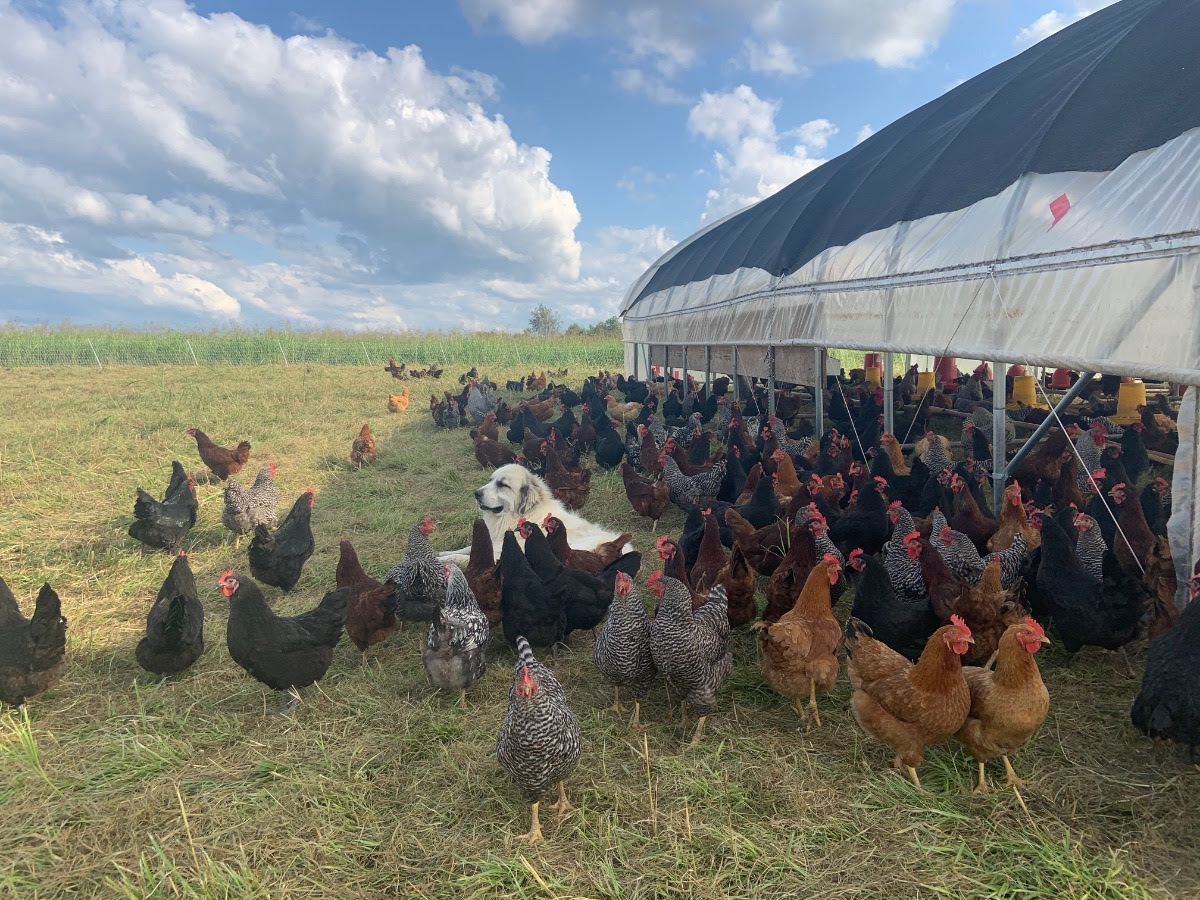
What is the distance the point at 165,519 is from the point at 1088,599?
7.62m

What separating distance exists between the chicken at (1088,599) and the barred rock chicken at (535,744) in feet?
9.46

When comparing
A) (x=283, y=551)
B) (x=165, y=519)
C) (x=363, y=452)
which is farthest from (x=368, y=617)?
(x=363, y=452)

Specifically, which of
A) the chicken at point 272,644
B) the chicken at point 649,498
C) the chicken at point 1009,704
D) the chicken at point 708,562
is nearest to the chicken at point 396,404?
the chicken at point 649,498

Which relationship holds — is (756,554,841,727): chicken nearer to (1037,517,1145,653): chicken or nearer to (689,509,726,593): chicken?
(689,509,726,593): chicken

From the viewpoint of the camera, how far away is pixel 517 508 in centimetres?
620

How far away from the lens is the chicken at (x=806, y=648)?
347 centimetres

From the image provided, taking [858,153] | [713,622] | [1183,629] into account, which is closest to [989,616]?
[1183,629]

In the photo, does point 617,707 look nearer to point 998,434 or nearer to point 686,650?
point 686,650

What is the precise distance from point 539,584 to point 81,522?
6.27m

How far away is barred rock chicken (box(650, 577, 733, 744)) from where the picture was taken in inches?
133

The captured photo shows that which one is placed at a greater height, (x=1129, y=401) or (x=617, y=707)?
(x=1129, y=401)

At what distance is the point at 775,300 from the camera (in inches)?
390

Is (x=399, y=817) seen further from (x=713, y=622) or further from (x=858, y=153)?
(x=858, y=153)

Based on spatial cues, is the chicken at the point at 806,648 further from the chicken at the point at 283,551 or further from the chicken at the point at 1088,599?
the chicken at the point at 283,551
